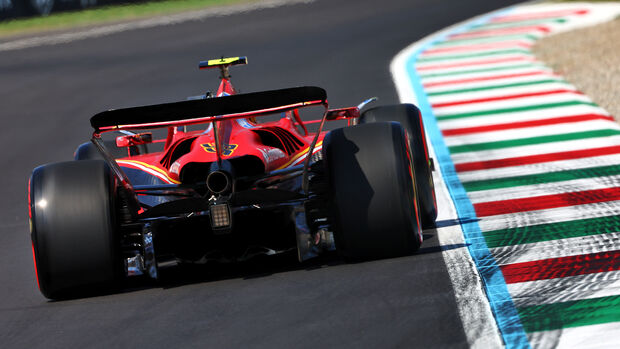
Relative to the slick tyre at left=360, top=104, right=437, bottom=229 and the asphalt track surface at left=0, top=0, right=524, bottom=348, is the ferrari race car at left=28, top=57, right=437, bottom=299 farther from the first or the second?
the slick tyre at left=360, top=104, right=437, bottom=229

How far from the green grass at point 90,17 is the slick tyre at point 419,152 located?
18.5 m

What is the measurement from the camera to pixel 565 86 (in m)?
14.2

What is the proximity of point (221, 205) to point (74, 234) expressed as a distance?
92cm

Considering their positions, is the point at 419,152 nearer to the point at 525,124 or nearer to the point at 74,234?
the point at 74,234

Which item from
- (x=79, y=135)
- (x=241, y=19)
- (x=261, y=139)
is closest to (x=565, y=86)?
(x=79, y=135)

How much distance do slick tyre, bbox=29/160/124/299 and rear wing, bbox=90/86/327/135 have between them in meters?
0.53

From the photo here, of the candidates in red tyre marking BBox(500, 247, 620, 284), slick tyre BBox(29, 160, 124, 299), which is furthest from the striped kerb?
slick tyre BBox(29, 160, 124, 299)

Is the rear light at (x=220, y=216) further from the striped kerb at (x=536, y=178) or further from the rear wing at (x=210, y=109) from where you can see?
the striped kerb at (x=536, y=178)

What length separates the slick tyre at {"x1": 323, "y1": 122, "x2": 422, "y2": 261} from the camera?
6.38 meters

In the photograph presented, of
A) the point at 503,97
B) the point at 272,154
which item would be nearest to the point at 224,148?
the point at 272,154

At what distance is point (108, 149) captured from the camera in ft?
31.0

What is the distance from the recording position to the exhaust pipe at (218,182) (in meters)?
6.48

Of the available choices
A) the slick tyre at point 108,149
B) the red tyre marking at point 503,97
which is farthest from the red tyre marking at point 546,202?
the red tyre marking at point 503,97

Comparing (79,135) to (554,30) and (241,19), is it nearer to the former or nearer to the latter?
(554,30)
